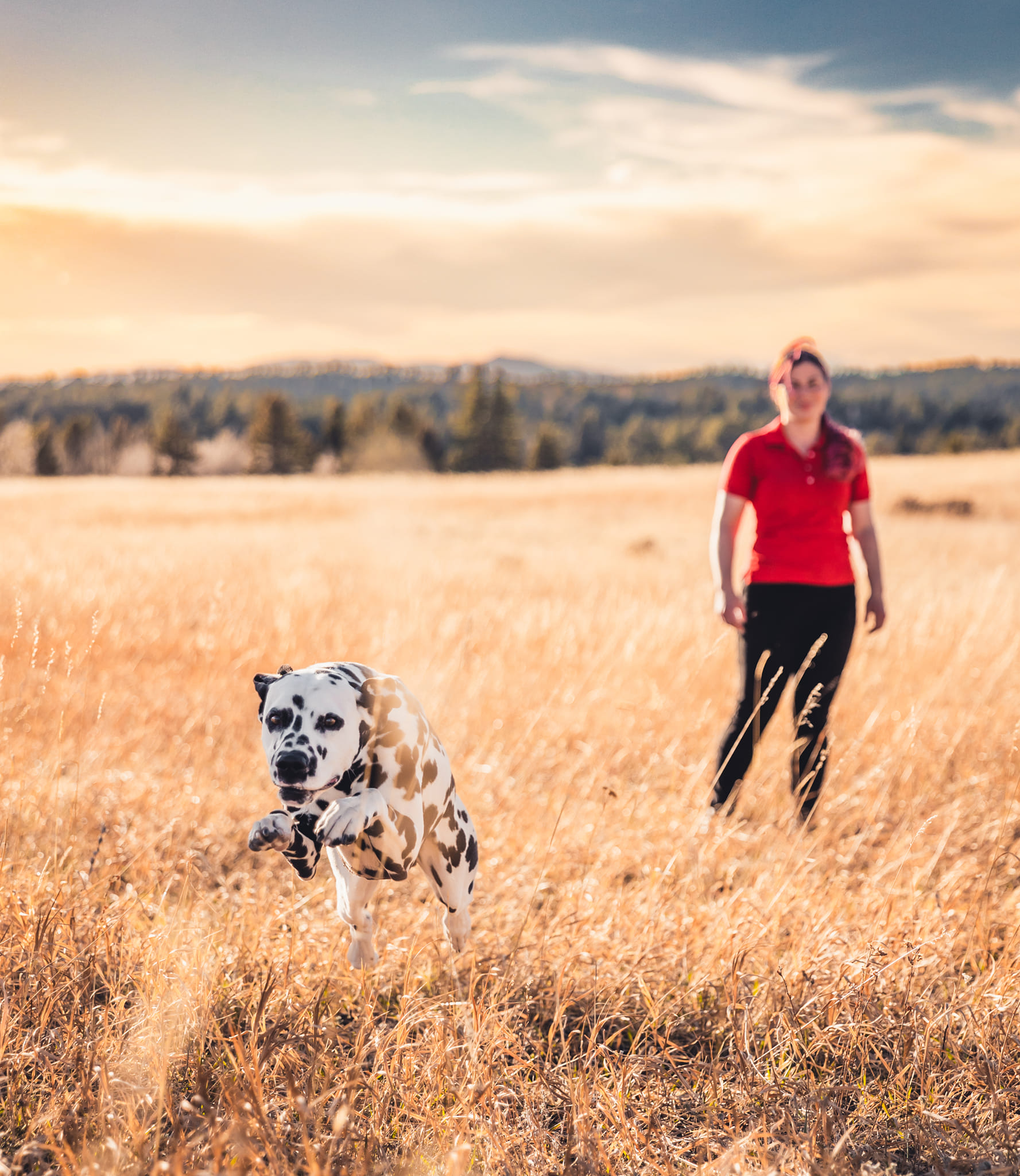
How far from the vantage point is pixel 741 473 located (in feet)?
11.8

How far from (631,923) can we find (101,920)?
1684mm

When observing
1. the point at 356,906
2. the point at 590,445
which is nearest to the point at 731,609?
the point at 356,906

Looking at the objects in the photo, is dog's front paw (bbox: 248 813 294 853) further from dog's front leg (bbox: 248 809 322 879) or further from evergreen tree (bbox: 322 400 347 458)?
evergreen tree (bbox: 322 400 347 458)

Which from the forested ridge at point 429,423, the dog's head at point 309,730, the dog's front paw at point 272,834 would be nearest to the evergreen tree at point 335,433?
the forested ridge at point 429,423

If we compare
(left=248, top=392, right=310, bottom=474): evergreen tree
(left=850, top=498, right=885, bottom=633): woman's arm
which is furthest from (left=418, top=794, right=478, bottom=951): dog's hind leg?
(left=248, top=392, right=310, bottom=474): evergreen tree

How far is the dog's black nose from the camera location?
116 cm

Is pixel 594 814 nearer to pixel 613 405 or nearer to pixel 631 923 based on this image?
pixel 631 923

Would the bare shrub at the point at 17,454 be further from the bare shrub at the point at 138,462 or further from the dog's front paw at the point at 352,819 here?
the dog's front paw at the point at 352,819

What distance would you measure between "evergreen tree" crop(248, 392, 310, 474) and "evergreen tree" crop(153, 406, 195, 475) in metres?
5.70

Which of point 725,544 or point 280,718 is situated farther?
point 725,544

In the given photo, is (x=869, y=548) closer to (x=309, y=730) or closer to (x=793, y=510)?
(x=793, y=510)

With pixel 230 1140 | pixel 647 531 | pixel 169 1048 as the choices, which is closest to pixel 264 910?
pixel 169 1048

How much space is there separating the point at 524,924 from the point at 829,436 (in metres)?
2.56

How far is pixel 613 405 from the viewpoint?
437 feet
